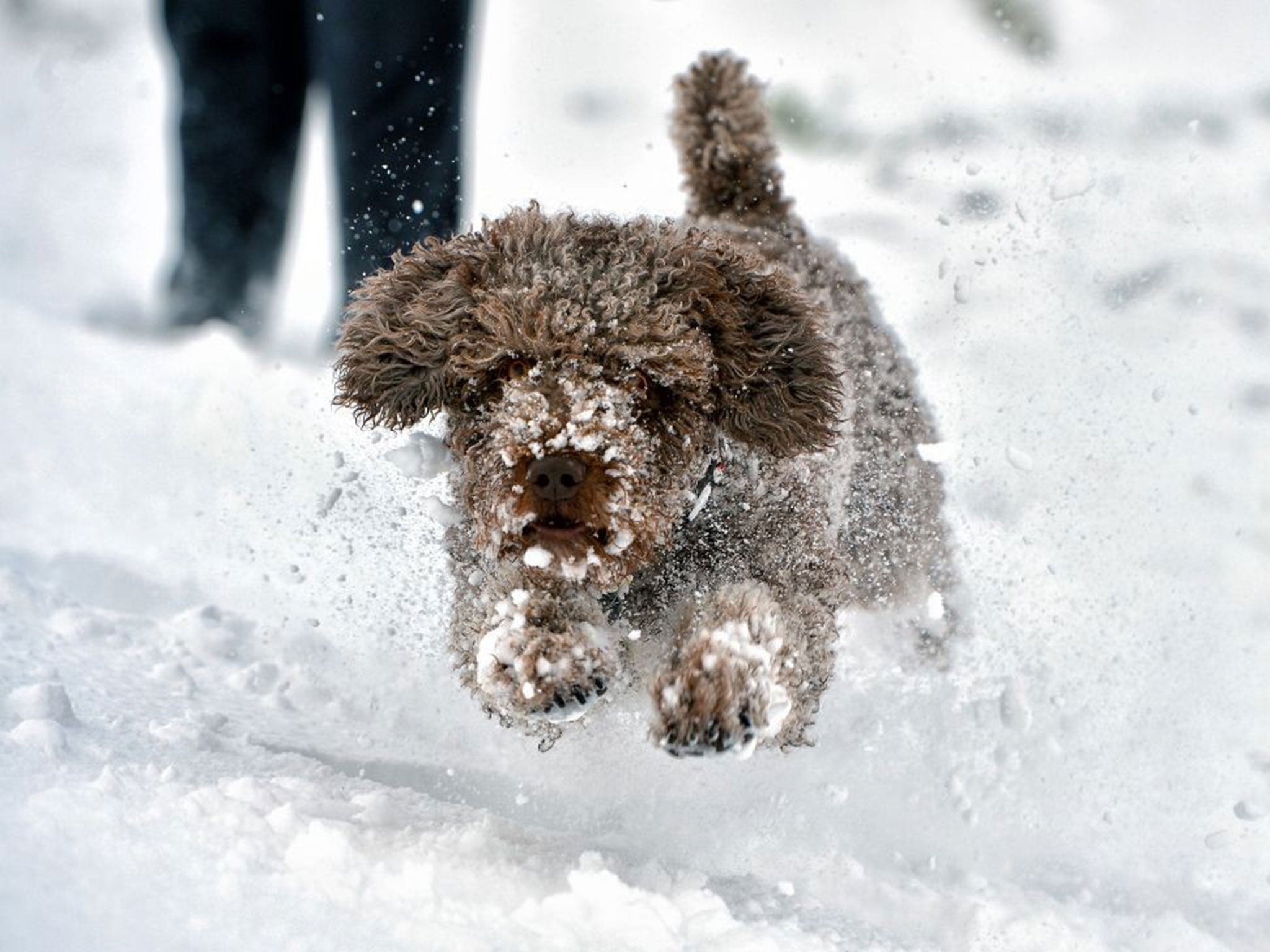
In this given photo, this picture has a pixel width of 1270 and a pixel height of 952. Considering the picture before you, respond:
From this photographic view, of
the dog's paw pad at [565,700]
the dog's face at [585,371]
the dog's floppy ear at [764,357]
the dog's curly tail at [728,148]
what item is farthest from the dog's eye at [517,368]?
the dog's curly tail at [728,148]

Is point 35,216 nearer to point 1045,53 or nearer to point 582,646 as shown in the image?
point 582,646

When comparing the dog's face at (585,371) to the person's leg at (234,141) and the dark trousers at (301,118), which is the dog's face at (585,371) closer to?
the dark trousers at (301,118)

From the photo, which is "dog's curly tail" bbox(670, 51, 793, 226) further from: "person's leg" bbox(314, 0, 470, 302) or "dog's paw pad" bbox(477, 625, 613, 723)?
"dog's paw pad" bbox(477, 625, 613, 723)

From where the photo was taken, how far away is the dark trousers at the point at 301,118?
157 inches

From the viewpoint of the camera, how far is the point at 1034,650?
4.37m

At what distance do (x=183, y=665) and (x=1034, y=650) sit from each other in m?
3.10

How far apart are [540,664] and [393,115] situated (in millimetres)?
2272

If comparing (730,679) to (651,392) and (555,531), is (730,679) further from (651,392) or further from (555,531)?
(651,392)

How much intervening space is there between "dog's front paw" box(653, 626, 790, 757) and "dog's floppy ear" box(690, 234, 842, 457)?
646mm

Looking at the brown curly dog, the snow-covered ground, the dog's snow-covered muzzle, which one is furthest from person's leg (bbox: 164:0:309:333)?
the dog's snow-covered muzzle

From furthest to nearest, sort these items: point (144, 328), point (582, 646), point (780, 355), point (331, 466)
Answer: point (144, 328), point (331, 466), point (780, 355), point (582, 646)

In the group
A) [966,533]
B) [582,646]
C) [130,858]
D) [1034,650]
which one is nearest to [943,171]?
[966,533]

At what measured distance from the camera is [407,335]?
309 centimetres

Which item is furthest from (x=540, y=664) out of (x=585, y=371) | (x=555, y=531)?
(x=585, y=371)
